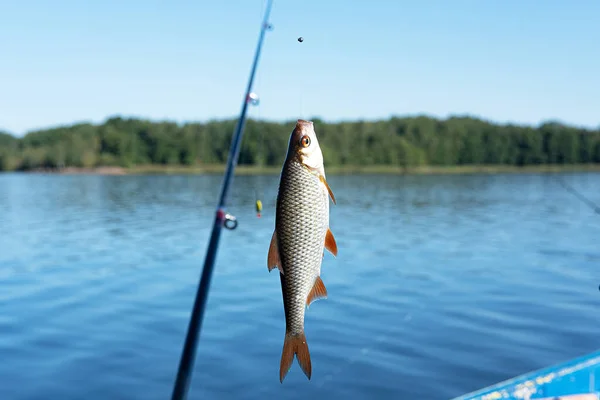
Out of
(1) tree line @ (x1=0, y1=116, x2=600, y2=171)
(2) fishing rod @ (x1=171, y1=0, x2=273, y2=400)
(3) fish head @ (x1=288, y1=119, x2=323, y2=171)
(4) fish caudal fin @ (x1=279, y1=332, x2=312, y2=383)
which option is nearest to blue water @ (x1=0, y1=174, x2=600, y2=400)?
(2) fishing rod @ (x1=171, y1=0, x2=273, y2=400)

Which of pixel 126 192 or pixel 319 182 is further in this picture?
pixel 126 192

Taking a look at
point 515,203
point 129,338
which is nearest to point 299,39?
point 129,338

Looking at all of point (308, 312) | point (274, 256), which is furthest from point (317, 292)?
point (308, 312)

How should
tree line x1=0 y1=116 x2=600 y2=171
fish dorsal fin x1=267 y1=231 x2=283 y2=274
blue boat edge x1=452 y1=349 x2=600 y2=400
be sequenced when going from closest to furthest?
fish dorsal fin x1=267 y1=231 x2=283 y2=274 < blue boat edge x1=452 y1=349 x2=600 y2=400 < tree line x1=0 y1=116 x2=600 y2=171

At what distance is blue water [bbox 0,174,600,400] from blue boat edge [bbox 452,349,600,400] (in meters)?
6.75

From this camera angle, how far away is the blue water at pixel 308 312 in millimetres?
16219

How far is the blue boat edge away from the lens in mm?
8258

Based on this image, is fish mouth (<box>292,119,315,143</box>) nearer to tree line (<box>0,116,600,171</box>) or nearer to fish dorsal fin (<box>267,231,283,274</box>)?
fish dorsal fin (<box>267,231,283,274</box>)

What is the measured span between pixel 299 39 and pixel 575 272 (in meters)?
30.4

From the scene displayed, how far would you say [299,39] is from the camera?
257 centimetres

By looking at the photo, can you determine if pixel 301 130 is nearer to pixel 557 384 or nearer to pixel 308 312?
pixel 557 384

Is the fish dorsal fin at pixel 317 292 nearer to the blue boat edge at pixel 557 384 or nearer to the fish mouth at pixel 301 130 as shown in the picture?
the fish mouth at pixel 301 130

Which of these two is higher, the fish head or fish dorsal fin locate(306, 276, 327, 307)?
the fish head

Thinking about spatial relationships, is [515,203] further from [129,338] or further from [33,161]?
[33,161]
